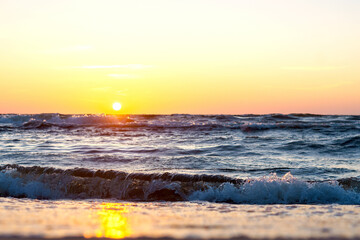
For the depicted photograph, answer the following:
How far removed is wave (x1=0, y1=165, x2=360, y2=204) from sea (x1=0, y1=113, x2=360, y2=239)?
18mm

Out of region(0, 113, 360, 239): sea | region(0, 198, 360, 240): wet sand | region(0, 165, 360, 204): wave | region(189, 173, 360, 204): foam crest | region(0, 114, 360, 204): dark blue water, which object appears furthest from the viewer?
region(0, 114, 360, 204): dark blue water

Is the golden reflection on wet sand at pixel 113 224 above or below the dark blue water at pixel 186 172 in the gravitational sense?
above

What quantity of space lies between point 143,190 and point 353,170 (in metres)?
4.42

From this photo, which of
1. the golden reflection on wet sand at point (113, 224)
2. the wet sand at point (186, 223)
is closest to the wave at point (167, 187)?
the wet sand at point (186, 223)

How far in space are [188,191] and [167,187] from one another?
41cm

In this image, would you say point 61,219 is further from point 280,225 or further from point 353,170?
point 353,170

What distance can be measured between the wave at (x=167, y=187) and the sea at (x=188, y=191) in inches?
0.7

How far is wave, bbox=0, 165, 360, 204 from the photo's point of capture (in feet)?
17.9

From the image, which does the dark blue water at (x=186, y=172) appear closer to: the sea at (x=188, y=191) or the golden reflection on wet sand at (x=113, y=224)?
the sea at (x=188, y=191)

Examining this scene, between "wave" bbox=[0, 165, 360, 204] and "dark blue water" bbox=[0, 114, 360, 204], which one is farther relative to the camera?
"dark blue water" bbox=[0, 114, 360, 204]

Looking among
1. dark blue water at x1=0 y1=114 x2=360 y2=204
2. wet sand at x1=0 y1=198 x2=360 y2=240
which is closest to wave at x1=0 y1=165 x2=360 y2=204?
dark blue water at x1=0 y1=114 x2=360 y2=204

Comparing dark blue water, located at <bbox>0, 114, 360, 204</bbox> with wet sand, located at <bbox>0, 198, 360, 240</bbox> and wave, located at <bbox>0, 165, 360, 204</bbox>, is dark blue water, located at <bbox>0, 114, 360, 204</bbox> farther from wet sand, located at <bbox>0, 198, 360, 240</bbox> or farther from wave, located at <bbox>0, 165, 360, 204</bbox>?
wet sand, located at <bbox>0, 198, 360, 240</bbox>

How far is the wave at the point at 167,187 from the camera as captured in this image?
17.9 feet

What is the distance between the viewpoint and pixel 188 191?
6.01m
